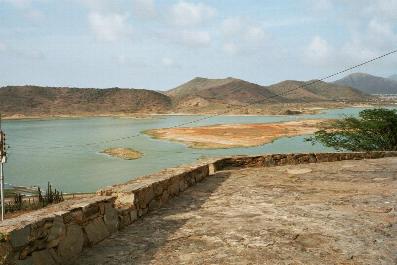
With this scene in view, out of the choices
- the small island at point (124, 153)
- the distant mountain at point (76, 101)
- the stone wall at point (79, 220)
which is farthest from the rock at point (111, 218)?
the distant mountain at point (76, 101)

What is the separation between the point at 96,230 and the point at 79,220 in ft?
1.42

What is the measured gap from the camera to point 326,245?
5.21m

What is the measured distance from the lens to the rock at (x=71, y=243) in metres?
4.67

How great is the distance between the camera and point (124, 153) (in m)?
48.5

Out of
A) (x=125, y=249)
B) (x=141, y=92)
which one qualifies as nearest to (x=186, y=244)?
(x=125, y=249)

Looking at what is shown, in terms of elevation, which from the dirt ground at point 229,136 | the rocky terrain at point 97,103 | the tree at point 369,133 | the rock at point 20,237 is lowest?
the dirt ground at point 229,136

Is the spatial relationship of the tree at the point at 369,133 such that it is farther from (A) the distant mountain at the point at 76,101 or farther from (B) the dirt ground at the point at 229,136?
(A) the distant mountain at the point at 76,101

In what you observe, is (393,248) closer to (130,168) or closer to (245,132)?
(130,168)

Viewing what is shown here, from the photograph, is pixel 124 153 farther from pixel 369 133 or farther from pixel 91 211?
pixel 91 211

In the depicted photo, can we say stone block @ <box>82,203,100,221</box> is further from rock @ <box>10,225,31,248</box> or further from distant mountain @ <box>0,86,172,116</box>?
distant mountain @ <box>0,86,172,116</box>

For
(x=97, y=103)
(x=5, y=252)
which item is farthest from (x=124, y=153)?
(x=97, y=103)

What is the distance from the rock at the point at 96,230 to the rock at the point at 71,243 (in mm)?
190

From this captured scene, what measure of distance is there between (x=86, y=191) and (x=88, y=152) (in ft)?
66.6

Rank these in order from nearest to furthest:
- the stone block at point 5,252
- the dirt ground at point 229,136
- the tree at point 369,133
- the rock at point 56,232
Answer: the stone block at point 5,252, the rock at point 56,232, the tree at point 369,133, the dirt ground at point 229,136
